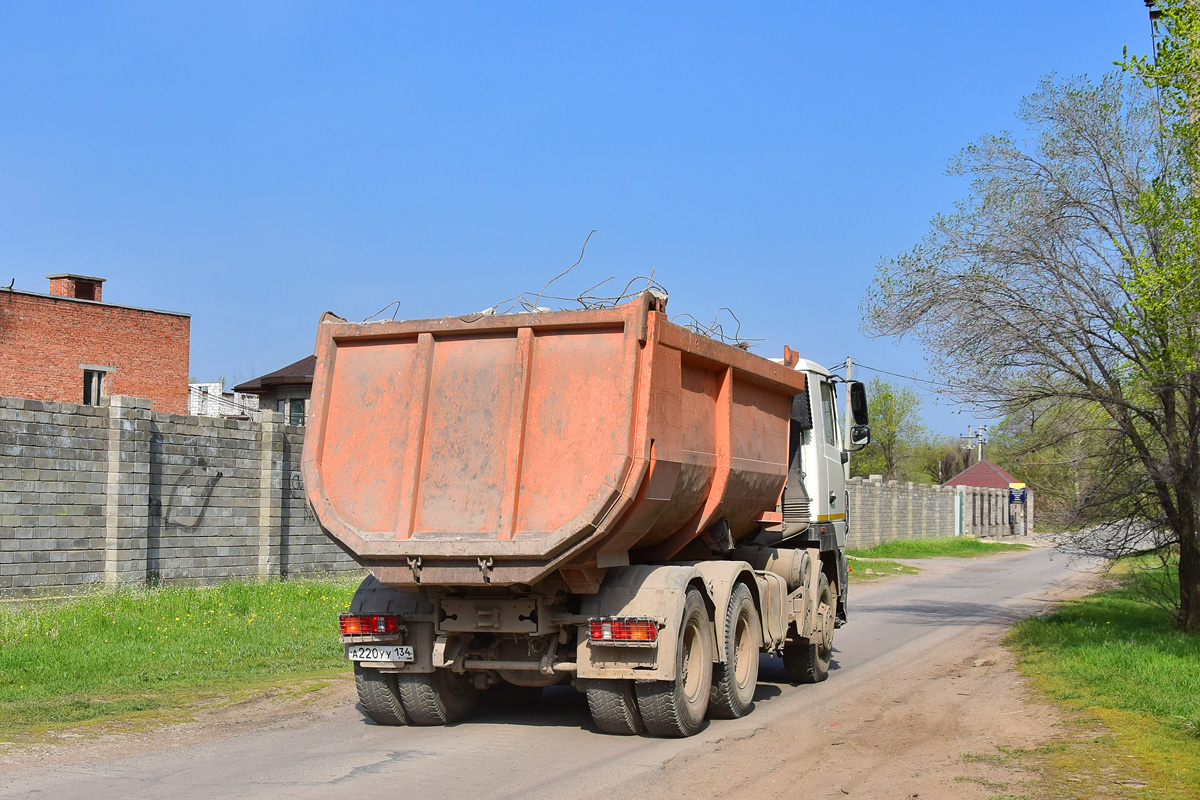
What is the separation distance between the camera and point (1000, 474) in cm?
9469

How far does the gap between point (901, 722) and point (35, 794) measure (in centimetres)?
629

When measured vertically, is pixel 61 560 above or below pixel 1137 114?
below

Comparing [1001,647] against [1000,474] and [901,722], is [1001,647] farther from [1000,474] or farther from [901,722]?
[1000,474]

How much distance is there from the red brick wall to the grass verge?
2958cm

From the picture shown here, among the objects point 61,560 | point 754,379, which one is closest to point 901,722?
point 754,379

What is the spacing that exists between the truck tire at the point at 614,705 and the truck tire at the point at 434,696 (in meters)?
1.22

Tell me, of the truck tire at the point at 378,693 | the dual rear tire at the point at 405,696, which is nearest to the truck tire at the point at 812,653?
the dual rear tire at the point at 405,696

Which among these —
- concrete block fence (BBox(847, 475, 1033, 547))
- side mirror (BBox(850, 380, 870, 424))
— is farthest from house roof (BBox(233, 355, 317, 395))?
side mirror (BBox(850, 380, 870, 424))

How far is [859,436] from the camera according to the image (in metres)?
13.1

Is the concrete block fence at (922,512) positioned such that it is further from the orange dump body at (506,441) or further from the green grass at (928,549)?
the orange dump body at (506,441)

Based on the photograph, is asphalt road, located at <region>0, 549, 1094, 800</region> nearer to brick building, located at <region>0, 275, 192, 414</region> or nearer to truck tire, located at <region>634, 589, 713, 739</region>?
truck tire, located at <region>634, 589, 713, 739</region>

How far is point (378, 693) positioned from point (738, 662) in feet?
9.67

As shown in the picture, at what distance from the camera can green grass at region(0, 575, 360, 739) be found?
9594 millimetres

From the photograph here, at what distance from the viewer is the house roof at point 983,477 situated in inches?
3716
